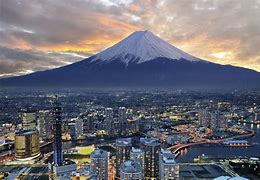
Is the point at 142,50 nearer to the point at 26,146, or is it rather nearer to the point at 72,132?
the point at 72,132

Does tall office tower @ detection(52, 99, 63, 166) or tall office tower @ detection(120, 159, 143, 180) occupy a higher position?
tall office tower @ detection(52, 99, 63, 166)

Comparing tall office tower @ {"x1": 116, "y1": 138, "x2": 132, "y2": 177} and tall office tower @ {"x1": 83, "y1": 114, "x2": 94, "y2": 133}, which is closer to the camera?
tall office tower @ {"x1": 116, "y1": 138, "x2": 132, "y2": 177}

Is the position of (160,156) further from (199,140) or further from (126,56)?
(126,56)

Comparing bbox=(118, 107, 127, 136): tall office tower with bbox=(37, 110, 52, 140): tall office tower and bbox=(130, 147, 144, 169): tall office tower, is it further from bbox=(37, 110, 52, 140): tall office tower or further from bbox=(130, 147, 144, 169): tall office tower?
bbox=(130, 147, 144, 169): tall office tower

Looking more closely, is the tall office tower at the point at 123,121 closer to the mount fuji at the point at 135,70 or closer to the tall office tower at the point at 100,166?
the tall office tower at the point at 100,166

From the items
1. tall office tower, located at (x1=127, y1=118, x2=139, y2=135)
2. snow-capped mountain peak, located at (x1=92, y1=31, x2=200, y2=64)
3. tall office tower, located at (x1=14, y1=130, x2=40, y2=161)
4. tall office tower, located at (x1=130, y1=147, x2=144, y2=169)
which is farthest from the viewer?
snow-capped mountain peak, located at (x1=92, y1=31, x2=200, y2=64)

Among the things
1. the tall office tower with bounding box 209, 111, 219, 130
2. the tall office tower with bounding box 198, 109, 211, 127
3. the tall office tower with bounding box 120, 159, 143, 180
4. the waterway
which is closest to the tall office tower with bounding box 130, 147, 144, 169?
the tall office tower with bounding box 120, 159, 143, 180

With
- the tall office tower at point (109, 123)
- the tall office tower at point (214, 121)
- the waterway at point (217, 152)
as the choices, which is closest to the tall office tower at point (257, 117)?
the tall office tower at point (214, 121)
